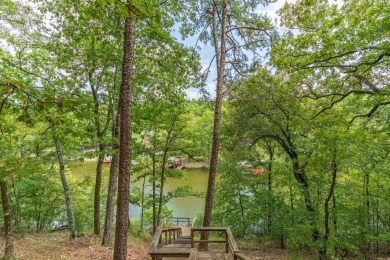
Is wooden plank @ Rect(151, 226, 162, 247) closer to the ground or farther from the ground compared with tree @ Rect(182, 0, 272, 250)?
closer to the ground

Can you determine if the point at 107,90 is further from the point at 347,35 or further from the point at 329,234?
the point at 329,234

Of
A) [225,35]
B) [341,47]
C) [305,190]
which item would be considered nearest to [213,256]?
[341,47]

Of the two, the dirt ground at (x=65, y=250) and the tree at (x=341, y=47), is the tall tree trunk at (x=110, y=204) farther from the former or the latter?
the tree at (x=341, y=47)

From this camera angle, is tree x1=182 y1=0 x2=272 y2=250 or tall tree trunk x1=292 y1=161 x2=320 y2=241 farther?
tall tree trunk x1=292 y1=161 x2=320 y2=241

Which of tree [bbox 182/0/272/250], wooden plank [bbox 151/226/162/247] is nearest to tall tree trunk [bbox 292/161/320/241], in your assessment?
tree [bbox 182/0/272/250]

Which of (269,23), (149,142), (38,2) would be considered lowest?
(149,142)

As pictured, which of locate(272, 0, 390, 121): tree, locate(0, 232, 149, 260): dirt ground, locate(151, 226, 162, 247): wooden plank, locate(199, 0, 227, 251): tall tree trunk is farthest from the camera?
locate(199, 0, 227, 251): tall tree trunk

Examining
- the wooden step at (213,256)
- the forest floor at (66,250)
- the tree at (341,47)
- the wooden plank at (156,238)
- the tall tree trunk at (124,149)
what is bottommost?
the forest floor at (66,250)

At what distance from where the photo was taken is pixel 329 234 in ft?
28.3

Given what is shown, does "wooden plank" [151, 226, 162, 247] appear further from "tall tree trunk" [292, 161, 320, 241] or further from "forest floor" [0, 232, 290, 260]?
"tall tree trunk" [292, 161, 320, 241]

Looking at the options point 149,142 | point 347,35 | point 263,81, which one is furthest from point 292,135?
point 149,142

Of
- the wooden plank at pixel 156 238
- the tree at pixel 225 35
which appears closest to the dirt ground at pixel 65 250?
the wooden plank at pixel 156 238

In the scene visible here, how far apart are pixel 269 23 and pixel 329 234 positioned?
25.7ft

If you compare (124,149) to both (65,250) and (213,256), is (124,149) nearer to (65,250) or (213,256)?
(213,256)
